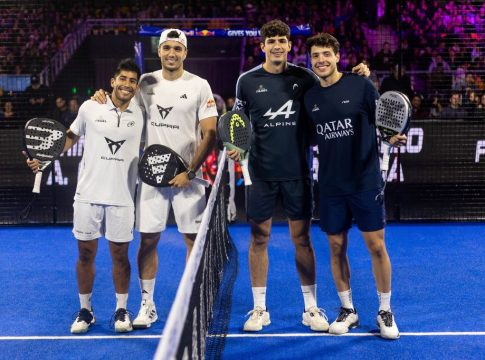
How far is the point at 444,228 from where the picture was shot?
9359 millimetres

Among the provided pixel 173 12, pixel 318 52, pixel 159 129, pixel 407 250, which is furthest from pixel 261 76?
pixel 173 12

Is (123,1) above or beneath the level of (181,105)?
above

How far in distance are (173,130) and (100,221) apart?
2.99 feet

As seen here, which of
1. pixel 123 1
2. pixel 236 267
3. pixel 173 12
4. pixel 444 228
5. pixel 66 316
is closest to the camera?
pixel 66 316

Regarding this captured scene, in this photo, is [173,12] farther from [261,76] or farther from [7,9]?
[261,76]

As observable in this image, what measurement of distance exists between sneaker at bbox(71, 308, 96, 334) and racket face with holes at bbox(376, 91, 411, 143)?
8.80 feet

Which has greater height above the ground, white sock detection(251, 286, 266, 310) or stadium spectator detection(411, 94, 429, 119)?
stadium spectator detection(411, 94, 429, 119)

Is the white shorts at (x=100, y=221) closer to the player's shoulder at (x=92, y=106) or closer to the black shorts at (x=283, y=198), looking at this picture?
the player's shoulder at (x=92, y=106)

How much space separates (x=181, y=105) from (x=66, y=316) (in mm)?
2034

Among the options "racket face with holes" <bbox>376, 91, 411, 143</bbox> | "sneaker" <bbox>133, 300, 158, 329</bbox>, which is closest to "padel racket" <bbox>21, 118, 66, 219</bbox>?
"sneaker" <bbox>133, 300, 158, 329</bbox>

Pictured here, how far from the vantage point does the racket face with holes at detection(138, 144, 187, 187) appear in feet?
16.3

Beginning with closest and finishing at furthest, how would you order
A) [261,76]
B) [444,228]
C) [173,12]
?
[261,76], [444,228], [173,12]

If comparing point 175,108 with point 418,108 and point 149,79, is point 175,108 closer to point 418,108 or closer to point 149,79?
point 149,79

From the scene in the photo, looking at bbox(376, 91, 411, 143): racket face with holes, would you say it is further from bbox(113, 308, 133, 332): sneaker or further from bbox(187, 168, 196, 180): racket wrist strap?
bbox(113, 308, 133, 332): sneaker
